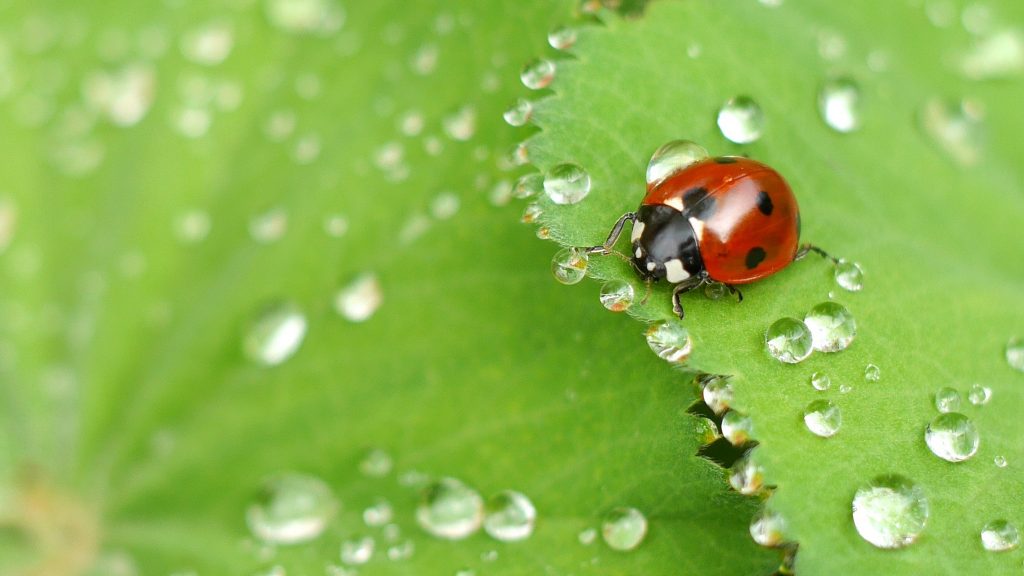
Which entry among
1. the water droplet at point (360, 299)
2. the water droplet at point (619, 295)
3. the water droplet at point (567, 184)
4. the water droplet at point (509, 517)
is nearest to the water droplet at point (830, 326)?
the water droplet at point (619, 295)

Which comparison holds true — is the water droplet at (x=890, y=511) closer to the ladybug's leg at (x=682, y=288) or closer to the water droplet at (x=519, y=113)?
the ladybug's leg at (x=682, y=288)

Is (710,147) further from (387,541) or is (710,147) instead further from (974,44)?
(974,44)

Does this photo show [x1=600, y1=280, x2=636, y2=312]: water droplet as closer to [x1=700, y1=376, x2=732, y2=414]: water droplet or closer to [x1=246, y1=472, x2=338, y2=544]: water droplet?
[x1=700, y1=376, x2=732, y2=414]: water droplet

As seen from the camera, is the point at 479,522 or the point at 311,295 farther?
the point at 311,295

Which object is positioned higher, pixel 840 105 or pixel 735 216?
pixel 840 105

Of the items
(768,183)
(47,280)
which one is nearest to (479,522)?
(768,183)

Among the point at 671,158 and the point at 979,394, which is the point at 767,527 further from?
the point at 671,158

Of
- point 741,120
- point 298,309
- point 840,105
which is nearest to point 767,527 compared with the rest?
point 741,120
